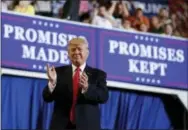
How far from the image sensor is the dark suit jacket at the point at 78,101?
14.1ft

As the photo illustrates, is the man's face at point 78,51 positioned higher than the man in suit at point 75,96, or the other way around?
the man's face at point 78,51

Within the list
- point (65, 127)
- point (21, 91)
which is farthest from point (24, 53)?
point (65, 127)

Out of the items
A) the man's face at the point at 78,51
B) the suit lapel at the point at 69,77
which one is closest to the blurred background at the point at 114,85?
the suit lapel at the point at 69,77

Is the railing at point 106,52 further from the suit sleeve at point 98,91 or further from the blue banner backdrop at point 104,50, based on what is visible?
the suit sleeve at point 98,91

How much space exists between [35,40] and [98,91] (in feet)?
15.7

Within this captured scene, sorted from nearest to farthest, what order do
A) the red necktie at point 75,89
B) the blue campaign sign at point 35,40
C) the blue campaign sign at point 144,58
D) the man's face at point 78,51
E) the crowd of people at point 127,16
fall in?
the man's face at point 78,51, the red necktie at point 75,89, the blue campaign sign at point 35,40, the blue campaign sign at point 144,58, the crowd of people at point 127,16

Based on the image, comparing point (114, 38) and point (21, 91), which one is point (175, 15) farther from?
point (21, 91)

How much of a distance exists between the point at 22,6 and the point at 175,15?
2672mm

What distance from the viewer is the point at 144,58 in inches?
381

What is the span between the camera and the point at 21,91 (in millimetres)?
8859

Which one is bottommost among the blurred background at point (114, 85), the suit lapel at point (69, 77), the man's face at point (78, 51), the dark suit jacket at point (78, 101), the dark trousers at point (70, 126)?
the blurred background at point (114, 85)

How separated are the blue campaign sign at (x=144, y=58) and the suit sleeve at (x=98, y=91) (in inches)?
191

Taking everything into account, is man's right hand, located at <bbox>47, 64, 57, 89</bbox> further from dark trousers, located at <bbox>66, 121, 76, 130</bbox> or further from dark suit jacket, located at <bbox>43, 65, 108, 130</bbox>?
dark trousers, located at <bbox>66, 121, 76, 130</bbox>

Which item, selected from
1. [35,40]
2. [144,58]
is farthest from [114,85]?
[35,40]
